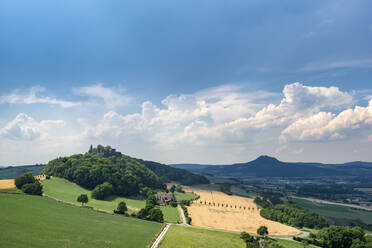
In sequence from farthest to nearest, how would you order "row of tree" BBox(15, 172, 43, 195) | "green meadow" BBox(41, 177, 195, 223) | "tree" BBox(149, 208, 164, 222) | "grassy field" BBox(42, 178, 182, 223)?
"grassy field" BBox(42, 178, 182, 223) < "green meadow" BBox(41, 177, 195, 223) < "row of tree" BBox(15, 172, 43, 195) < "tree" BBox(149, 208, 164, 222)

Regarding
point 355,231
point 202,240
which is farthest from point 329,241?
point 202,240

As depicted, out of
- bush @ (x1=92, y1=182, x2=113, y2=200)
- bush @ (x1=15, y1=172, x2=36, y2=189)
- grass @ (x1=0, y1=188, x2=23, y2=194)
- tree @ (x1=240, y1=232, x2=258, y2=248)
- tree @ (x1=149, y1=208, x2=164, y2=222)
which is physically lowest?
tree @ (x1=240, y1=232, x2=258, y2=248)

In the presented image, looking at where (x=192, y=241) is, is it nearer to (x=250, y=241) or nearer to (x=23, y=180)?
(x=250, y=241)

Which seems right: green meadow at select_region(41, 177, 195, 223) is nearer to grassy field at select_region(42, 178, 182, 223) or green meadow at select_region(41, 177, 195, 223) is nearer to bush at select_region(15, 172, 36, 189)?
grassy field at select_region(42, 178, 182, 223)

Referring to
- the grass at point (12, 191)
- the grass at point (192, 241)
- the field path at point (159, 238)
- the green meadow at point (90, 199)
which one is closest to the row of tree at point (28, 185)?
the grass at point (12, 191)

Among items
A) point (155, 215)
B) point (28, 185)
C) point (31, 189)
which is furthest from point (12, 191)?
point (155, 215)

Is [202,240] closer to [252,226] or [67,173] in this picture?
[252,226]

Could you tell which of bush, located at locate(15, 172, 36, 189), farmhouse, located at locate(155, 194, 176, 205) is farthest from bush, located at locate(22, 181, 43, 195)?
farmhouse, located at locate(155, 194, 176, 205)

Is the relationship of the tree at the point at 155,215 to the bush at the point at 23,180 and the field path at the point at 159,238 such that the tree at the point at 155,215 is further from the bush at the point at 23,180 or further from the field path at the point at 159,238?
the bush at the point at 23,180
